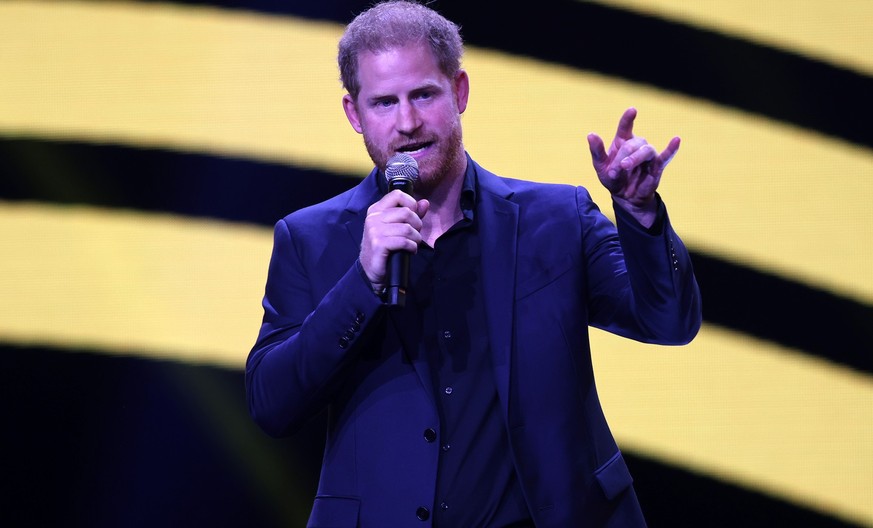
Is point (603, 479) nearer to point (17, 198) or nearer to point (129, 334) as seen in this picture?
point (129, 334)

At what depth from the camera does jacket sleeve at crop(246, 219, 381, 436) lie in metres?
1.82

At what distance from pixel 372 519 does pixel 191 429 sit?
1464mm

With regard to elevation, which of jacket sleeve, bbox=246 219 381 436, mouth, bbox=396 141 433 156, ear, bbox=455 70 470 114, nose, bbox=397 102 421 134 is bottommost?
jacket sleeve, bbox=246 219 381 436

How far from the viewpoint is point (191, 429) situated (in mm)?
3209

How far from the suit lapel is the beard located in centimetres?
11

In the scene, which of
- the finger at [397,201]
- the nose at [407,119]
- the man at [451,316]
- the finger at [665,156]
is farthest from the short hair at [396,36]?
the finger at [665,156]

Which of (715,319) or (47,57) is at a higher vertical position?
(47,57)

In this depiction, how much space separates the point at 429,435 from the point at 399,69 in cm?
64

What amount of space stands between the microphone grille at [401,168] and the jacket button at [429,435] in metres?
0.42

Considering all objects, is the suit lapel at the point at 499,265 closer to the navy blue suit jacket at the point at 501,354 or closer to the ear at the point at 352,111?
the navy blue suit jacket at the point at 501,354

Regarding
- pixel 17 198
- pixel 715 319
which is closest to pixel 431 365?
pixel 715 319

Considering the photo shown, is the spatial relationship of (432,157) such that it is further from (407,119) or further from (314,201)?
(314,201)

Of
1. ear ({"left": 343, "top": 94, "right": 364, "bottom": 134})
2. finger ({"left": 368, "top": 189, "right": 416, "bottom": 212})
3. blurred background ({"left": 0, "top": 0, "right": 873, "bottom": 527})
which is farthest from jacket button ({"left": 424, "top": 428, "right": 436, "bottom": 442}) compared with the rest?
blurred background ({"left": 0, "top": 0, "right": 873, "bottom": 527})

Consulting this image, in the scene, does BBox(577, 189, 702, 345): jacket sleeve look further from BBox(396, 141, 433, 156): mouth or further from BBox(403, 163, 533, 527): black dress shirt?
BBox(396, 141, 433, 156): mouth
